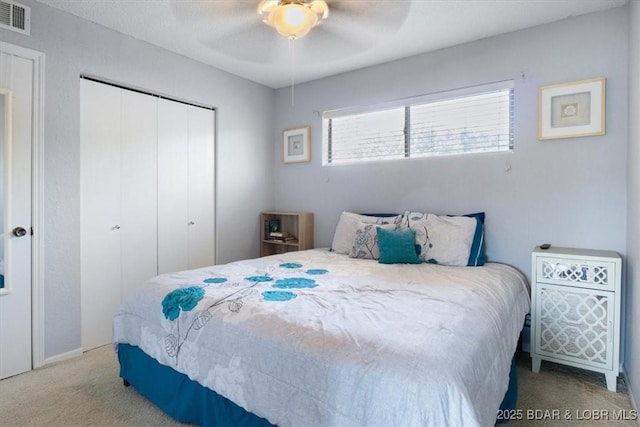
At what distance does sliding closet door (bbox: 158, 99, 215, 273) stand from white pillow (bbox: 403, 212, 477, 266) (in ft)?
6.69

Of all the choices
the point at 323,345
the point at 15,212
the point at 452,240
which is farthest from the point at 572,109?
the point at 15,212

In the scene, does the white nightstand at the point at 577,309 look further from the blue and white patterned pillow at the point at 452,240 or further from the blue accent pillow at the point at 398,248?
the blue accent pillow at the point at 398,248

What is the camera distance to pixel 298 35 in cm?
220

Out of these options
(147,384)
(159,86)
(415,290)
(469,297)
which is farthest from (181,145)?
(469,297)

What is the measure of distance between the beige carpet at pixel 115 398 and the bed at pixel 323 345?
0.39 feet

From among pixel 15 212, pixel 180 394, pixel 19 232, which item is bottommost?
pixel 180 394

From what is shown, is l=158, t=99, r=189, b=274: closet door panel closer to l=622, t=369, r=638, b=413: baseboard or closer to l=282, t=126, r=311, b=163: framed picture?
l=282, t=126, r=311, b=163: framed picture

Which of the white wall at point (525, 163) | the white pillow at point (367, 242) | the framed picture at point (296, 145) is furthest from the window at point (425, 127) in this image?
the white pillow at point (367, 242)

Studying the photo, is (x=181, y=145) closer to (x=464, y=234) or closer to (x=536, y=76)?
(x=464, y=234)

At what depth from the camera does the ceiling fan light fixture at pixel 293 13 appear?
6.56 ft

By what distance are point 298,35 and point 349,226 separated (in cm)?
161

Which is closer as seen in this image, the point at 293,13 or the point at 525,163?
the point at 293,13

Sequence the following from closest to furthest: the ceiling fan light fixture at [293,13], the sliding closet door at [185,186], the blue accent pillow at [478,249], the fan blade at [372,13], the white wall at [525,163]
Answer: the ceiling fan light fixture at [293,13], the fan blade at [372,13], the white wall at [525,163], the blue accent pillow at [478,249], the sliding closet door at [185,186]

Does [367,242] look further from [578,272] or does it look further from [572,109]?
[572,109]
